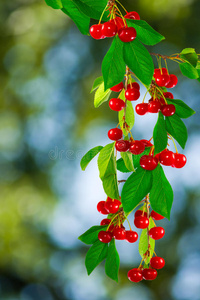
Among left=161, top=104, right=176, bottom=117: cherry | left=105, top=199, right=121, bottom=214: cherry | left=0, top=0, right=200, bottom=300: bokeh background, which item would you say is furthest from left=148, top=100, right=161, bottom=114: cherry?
left=0, top=0, right=200, bottom=300: bokeh background

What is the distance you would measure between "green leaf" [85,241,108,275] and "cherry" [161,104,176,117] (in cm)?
20

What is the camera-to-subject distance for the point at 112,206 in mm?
502

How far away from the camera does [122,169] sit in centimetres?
53

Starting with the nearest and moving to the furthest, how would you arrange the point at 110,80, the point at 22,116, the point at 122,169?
the point at 110,80 < the point at 122,169 < the point at 22,116

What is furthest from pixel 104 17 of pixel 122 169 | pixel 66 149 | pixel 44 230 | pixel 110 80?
pixel 44 230

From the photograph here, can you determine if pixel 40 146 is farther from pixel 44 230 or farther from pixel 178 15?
pixel 178 15

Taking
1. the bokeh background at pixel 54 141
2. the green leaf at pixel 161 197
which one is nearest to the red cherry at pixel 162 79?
the green leaf at pixel 161 197

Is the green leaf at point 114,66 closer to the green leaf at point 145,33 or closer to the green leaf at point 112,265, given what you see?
the green leaf at point 145,33

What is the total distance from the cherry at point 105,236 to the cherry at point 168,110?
178 millimetres

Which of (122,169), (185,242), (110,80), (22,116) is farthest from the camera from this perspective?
(22,116)

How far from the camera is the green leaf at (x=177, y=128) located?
44cm

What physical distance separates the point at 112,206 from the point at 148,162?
9 centimetres

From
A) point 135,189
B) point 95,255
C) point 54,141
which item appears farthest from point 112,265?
point 54,141

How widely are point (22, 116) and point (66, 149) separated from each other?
35 cm
